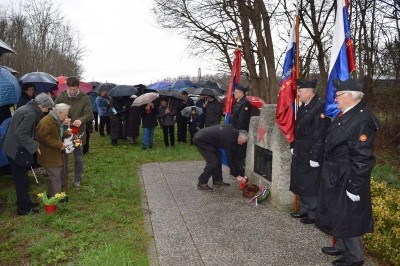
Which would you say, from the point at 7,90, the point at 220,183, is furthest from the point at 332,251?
the point at 7,90

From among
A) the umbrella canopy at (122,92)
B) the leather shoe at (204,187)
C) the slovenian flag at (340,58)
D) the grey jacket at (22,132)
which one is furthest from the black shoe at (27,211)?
the umbrella canopy at (122,92)

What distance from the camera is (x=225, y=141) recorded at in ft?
21.3

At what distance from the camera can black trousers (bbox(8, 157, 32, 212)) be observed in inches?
223

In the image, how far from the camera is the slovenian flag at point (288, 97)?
217 inches

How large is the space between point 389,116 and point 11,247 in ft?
44.8

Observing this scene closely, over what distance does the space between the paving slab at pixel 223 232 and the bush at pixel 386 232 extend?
17 cm

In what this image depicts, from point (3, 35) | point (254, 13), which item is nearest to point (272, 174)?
point (254, 13)

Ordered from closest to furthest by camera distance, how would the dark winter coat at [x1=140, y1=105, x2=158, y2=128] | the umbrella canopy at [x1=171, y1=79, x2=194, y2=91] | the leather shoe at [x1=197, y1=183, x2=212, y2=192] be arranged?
1. the leather shoe at [x1=197, y1=183, x2=212, y2=192]
2. the dark winter coat at [x1=140, y1=105, x2=158, y2=128]
3. the umbrella canopy at [x1=171, y1=79, x2=194, y2=91]

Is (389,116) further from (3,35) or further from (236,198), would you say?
(3,35)

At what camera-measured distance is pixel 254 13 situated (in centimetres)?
1432

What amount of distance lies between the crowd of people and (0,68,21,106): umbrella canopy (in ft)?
1.48

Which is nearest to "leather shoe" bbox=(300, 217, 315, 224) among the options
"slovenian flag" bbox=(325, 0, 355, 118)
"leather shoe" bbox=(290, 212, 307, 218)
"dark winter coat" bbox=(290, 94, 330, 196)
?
"leather shoe" bbox=(290, 212, 307, 218)

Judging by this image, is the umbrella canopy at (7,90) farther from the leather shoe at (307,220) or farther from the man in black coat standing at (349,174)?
the man in black coat standing at (349,174)

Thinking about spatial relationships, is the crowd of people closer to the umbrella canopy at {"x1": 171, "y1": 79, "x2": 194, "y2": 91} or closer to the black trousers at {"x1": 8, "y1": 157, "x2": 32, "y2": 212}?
the black trousers at {"x1": 8, "y1": 157, "x2": 32, "y2": 212}
